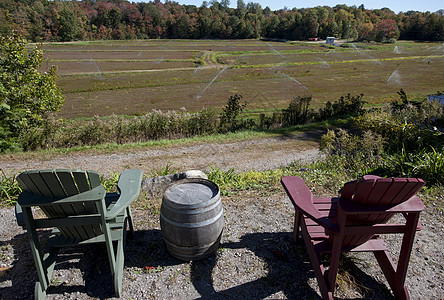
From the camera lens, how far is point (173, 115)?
490 inches

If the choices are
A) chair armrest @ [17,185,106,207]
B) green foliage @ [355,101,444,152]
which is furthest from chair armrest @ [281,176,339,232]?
green foliage @ [355,101,444,152]

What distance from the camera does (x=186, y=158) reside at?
966 centimetres

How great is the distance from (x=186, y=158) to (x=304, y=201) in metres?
6.76

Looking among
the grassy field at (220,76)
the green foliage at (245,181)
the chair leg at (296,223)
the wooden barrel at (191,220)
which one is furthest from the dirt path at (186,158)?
the grassy field at (220,76)

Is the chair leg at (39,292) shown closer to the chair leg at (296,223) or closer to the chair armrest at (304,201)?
the chair armrest at (304,201)

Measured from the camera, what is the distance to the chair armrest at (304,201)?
2.84 m

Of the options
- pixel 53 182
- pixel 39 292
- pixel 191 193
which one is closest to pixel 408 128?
pixel 191 193

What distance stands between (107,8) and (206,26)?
29.3 meters

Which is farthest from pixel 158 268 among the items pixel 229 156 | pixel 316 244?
pixel 229 156

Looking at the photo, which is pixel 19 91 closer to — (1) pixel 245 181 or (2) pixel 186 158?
(2) pixel 186 158

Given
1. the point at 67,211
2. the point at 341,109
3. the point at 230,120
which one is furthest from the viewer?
the point at 341,109

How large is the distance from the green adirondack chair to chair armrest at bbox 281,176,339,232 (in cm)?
177

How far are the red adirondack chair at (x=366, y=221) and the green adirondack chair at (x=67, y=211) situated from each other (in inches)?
78.0

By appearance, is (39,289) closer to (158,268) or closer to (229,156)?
(158,268)
